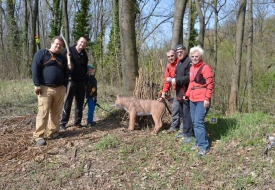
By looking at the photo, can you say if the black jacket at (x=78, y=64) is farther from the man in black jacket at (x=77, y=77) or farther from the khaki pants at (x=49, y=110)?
the khaki pants at (x=49, y=110)

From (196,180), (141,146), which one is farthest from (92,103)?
(196,180)

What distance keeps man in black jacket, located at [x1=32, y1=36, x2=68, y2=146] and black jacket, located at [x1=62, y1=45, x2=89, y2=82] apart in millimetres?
311

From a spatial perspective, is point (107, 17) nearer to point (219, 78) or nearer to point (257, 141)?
point (219, 78)

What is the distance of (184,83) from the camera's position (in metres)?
4.54

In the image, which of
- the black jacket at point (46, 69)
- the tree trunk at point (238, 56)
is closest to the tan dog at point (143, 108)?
the black jacket at point (46, 69)

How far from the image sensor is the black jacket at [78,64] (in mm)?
5168

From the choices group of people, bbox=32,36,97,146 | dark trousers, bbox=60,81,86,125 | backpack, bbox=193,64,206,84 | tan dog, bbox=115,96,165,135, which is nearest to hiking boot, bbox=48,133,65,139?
group of people, bbox=32,36,97,146

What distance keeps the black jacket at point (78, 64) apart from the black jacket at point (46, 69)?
17.0 inches

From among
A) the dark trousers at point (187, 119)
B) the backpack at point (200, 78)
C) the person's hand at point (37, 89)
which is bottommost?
the dark trousers at point (187, 119)

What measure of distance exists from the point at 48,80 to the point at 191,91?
2.45 meters

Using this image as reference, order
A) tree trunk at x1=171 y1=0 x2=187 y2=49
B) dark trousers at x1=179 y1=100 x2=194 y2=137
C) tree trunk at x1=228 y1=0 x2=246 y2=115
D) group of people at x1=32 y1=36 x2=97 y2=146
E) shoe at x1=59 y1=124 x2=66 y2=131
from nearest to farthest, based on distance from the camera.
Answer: group of people at x1=32 y1=36 x2=97 y2=146 < dark trousers at x1=179 y1=100 x2=194 y2=137 < shoe at x1=59 y1=124 x2=66 y2=131 < tree trunk at x1=171 y1=0 x2=187 y2=49 < tree trunk at x1=228 y1=0 x2=246 y2=115

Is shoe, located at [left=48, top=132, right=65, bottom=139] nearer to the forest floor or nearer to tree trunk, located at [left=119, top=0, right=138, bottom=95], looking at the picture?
the forest floor

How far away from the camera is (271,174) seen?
3549mm

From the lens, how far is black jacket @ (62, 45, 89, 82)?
5.17 m
